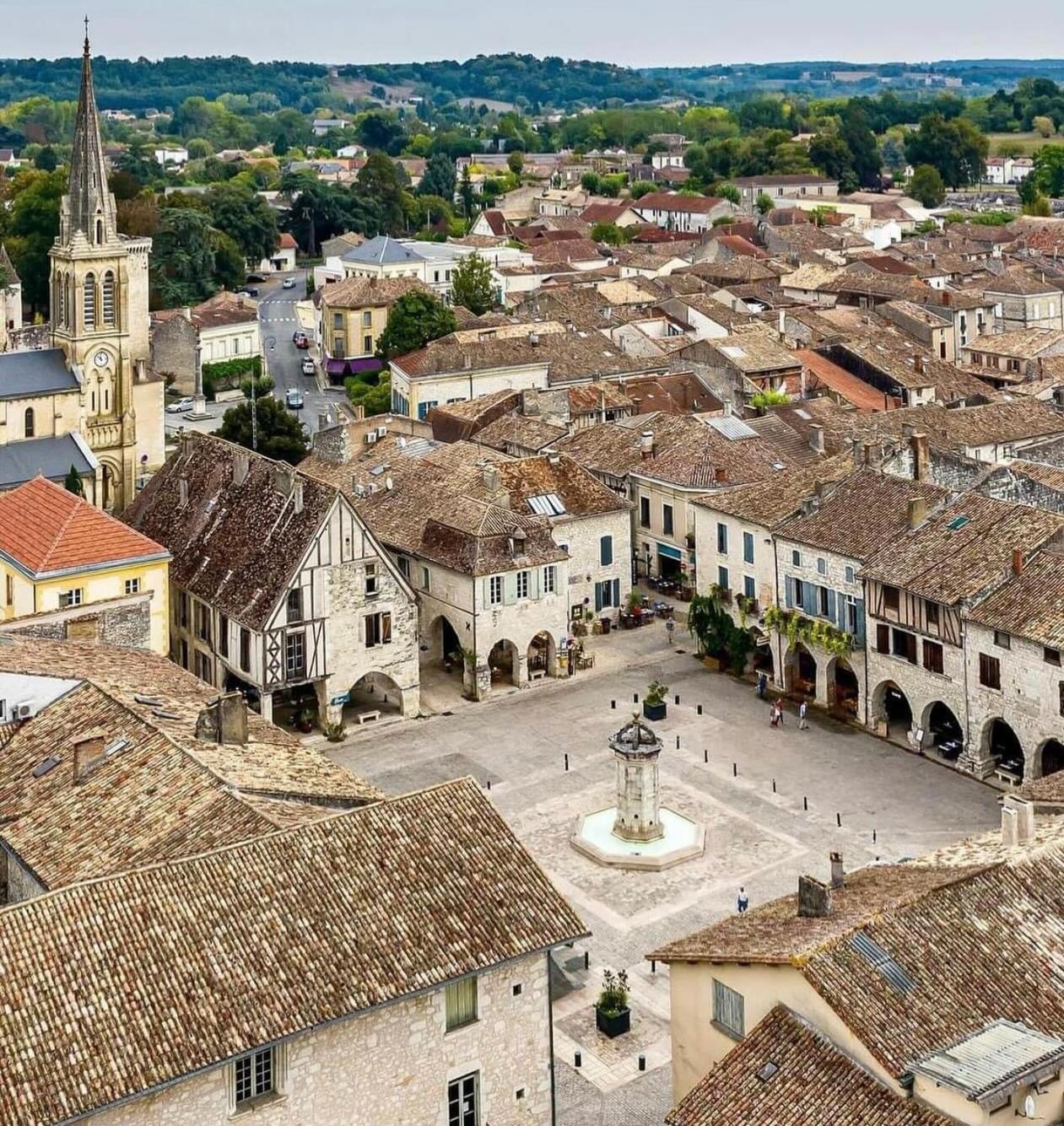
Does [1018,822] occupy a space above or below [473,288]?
below

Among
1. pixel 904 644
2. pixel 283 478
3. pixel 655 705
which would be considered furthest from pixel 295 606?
pixel 904 644

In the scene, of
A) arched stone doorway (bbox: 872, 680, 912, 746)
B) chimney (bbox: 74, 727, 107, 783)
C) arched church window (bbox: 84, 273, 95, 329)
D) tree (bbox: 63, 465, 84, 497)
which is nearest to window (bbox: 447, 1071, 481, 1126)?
chimney (bbox: 74, 727, 107, 783)

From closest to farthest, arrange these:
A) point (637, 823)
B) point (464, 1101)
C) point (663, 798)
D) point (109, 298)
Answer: point (464, 1101) → point (637, 823) → point (663, 798) → point (109, 298)

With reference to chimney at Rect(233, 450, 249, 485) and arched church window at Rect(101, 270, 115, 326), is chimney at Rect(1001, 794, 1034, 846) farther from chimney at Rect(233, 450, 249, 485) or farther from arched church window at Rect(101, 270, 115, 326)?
arched church window at Rect(101, 270, 115, 326)

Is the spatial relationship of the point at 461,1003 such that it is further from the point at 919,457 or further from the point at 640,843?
the point at 919,457

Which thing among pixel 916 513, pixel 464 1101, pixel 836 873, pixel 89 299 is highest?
pixel 89 299

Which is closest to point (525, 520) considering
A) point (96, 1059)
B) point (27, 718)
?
point (27, 718)
